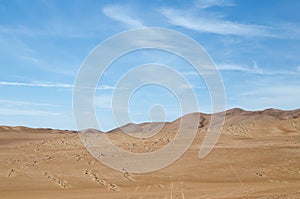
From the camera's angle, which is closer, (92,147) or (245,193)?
(245,193)

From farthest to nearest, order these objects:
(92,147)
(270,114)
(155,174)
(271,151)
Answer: (270,114) → (92,147) → (271,151) → (155,174)

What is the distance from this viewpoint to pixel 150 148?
32719 mm

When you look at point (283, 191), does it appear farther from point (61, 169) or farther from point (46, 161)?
point (46, 161)

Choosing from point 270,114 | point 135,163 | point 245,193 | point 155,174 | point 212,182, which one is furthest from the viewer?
point 270,114

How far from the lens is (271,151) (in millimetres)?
29578

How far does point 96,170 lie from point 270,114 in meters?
101

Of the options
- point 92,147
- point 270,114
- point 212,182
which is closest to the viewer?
point 212,182

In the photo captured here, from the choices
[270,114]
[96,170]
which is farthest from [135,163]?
[270,114]

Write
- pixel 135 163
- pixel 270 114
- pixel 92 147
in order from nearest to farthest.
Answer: pixel 135 163, pixel 92 147, pixel 270 114

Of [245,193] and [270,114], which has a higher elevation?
[270,114]

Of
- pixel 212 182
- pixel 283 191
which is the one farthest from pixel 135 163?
pixel 283 191

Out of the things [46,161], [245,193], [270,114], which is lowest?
[245,193]

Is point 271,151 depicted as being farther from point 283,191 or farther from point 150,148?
point 283,191

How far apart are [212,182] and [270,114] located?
101 metres
